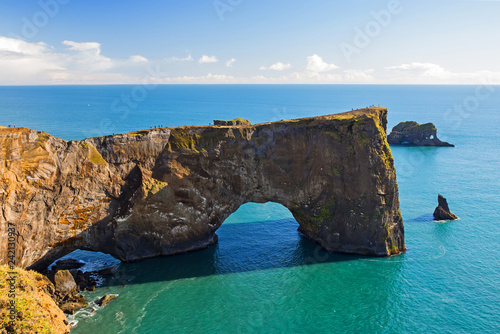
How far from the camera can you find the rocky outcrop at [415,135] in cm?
12425

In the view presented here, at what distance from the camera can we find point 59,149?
40.2 metres

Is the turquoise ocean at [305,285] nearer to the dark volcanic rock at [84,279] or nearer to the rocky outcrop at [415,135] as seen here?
the dark volcanic rock at [84,279]

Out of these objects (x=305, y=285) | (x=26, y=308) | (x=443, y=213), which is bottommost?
(x=305, y=285)

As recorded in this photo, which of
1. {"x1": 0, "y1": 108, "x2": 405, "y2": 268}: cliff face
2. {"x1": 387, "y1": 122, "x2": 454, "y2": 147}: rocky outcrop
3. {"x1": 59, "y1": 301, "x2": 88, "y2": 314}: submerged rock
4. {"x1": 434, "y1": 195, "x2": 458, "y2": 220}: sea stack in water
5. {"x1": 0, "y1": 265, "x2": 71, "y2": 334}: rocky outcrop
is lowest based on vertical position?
{"x1": 59, "y1": 301, "x2": 88, "y2": 314}: submerged rock

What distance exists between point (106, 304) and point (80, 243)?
9.94 meters

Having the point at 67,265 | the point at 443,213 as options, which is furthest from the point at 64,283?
the point at 443,213

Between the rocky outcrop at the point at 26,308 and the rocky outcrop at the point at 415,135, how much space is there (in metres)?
127

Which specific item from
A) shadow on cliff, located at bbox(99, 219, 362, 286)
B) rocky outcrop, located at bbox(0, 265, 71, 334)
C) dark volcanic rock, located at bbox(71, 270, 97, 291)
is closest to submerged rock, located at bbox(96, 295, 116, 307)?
shadow on cliff, located at bbox(99, 219, 362, 286)

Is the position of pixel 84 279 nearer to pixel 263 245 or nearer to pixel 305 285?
pixel 263 245

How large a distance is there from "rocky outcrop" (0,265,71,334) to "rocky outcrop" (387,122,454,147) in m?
127

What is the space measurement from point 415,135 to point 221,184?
105 metres

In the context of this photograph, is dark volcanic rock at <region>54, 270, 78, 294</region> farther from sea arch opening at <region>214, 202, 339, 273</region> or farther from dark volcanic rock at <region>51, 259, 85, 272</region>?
sea arch opening at <region>214, 202, 339, 273</region>

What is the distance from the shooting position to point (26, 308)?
29.2 metres

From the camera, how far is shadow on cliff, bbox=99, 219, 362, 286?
43.2m
